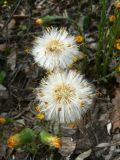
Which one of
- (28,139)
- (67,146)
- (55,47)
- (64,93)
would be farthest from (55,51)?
(67,146)

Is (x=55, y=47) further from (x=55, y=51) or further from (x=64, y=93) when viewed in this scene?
(x=64, y=93)

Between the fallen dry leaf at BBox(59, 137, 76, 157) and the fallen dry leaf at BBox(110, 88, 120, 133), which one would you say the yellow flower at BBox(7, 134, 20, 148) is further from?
the fallen dry leaf at BBox(110, 88, 120, 133)

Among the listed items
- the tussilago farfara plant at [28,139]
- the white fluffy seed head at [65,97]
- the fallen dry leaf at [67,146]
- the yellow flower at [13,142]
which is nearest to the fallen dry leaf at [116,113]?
the fallen dry leaf at [67,146]

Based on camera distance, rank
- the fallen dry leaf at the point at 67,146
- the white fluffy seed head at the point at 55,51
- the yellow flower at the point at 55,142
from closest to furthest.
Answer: the yellow flower at the point at 55,142, the white fluffy seed head at the point at 55,51, the fallen dry leaf at the point at 67,146

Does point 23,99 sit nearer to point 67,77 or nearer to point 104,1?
point 67,77

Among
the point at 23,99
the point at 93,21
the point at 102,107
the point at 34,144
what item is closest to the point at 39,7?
the point at 93,21

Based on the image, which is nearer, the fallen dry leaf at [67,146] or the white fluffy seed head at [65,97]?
the white fluffy seed head at [65,97]

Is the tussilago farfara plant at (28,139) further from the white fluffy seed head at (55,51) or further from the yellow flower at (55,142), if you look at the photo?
the white fluffy seed head at (55,51)
